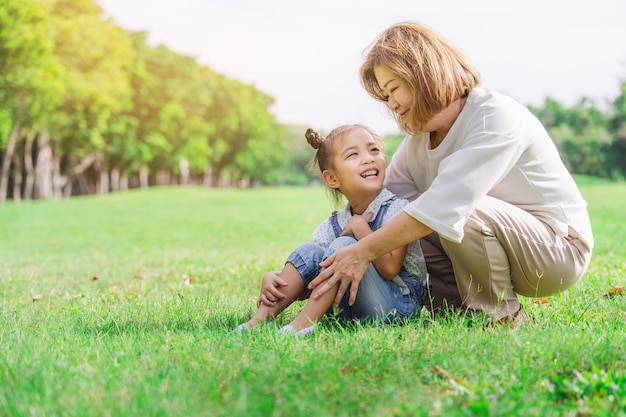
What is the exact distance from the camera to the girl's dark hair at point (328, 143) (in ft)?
13.4

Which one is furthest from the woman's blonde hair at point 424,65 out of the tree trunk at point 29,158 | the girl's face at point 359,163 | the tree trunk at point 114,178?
the tree trunk at point 114,178

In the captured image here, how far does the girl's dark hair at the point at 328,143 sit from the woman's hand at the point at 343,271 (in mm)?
772

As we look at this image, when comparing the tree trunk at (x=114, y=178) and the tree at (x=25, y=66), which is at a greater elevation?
the tree at (x=25, y=66)

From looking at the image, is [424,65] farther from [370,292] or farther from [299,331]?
Answer: [299,331]

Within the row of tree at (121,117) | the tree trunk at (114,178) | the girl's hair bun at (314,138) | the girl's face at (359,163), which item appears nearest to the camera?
the girl's face at (359,163)

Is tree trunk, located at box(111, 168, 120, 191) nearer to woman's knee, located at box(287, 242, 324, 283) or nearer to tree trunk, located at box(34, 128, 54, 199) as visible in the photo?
tree trunk, located at box(34, 128, 54, 199)

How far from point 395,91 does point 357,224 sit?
773 millimetres

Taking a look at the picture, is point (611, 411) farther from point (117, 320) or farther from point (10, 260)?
point (10, 260)

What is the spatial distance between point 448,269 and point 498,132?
1035 mm

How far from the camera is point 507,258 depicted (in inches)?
147

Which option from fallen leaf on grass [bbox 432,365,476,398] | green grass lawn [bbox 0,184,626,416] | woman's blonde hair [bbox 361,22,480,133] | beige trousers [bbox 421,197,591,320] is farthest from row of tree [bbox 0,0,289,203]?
fallen leaf on grass [bbox 432,365,476,398]

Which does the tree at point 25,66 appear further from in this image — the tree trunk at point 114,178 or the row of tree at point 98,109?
the tree trunk at point 114,178

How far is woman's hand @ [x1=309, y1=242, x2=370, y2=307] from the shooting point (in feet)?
11.3

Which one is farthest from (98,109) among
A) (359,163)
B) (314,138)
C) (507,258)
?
(507,258)
